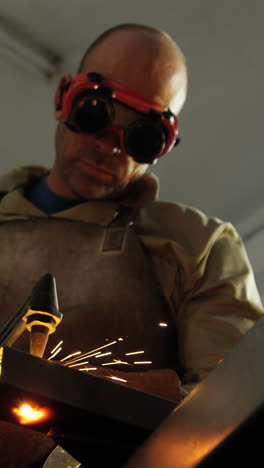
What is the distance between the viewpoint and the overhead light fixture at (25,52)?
8.00ft

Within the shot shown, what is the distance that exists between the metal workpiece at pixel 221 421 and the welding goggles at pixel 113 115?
3.46 feet

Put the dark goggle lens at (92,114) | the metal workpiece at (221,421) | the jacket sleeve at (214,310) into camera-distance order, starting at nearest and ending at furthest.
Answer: the metal workpiece at (221,421)
the jacket sleeve at (214,310)
the dark goggle lens at (92,114)

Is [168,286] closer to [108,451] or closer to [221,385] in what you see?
[108,451]

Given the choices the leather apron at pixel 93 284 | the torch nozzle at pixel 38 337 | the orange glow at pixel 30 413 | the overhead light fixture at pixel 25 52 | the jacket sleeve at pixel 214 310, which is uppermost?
the orange glow at pixel 30 413

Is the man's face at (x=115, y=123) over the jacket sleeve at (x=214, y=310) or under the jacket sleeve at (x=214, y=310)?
over

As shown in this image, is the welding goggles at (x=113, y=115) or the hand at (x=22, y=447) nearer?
the hand at (x=22, y=447)

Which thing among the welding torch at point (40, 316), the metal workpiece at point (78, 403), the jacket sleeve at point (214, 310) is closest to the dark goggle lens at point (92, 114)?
the jacket sleeve at point (214, 310)

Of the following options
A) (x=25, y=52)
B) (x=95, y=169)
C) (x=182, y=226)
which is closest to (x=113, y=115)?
(x=95, y=169)

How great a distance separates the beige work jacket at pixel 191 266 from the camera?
1.41 m

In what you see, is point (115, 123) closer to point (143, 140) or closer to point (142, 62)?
point (143, 140)

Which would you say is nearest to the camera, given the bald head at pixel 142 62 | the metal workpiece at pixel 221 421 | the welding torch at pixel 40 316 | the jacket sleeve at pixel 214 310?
the metal workpiece at pixel 221 421

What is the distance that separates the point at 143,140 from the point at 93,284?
1.25 ft

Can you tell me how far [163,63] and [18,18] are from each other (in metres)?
0.89

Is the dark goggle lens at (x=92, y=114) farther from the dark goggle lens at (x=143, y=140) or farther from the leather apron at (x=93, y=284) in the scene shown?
the leather apron at (x=93, y=284)
